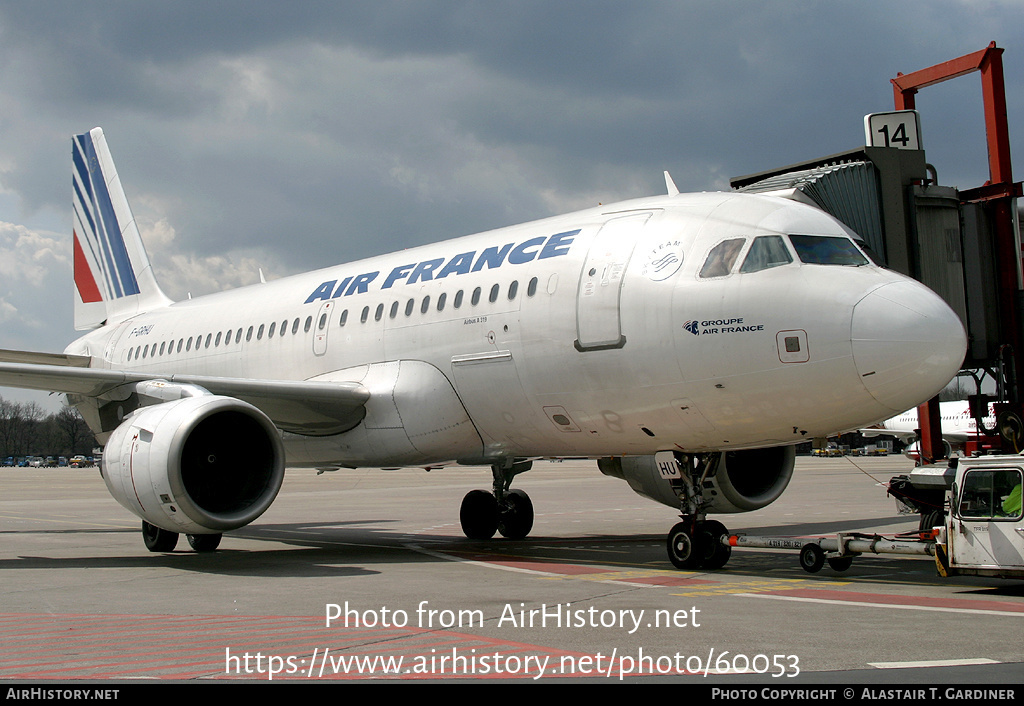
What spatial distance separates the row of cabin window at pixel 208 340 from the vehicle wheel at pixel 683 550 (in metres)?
7.41

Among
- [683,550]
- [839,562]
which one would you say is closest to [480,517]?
[683,550]

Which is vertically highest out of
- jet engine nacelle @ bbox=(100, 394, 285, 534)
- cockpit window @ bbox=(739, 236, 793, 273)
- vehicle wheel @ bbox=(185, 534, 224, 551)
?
cockpit window @ bbox=(739, 236, 793, 273)

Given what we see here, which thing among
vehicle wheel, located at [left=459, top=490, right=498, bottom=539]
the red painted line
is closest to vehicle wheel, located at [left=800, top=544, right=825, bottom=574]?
the red painted line

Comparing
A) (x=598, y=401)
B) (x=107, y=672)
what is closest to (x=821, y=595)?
(x=598, y=401)

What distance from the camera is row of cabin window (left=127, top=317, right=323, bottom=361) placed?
16.5m

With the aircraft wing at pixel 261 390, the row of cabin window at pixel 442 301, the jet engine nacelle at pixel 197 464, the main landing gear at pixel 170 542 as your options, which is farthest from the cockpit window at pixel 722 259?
the main landing gear at pixel 170 542

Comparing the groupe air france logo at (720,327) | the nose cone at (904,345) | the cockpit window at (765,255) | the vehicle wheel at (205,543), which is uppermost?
the cockpit window at (765,255)

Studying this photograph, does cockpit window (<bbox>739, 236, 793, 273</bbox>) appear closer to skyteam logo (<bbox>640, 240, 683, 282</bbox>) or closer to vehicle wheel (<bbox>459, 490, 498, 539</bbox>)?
skyteam logo (<bbox>640, 240, 683, 282</bbox>)

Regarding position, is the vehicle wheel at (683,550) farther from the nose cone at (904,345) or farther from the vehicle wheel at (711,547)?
the nose cone at (904,345)

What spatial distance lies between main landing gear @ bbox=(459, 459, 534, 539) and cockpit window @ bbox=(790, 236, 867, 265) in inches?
299

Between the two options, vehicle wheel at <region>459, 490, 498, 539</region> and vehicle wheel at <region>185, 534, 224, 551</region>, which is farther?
vehicle wheel at <region>459, 490, 498, 539</region>

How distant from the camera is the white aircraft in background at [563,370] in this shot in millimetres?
10016

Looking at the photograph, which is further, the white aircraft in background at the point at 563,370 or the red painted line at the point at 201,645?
the white aircraft in background at the point at 563,370
